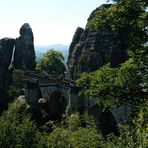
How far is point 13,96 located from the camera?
94.1 meters

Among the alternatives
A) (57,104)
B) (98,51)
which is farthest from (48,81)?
(98,51)

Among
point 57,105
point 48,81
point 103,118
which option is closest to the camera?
point 103,118

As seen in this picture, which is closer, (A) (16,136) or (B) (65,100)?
(A) (16,136)

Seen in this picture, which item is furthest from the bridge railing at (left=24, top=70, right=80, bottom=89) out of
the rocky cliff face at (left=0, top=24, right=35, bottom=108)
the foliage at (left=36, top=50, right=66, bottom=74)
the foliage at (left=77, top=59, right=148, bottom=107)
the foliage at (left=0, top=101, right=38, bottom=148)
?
the foliage at (left=77, top=59, right=148, bottom=107)

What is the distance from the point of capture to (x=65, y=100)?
79188 mm

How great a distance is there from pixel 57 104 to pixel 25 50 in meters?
32.9

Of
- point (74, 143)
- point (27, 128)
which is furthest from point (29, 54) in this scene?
point (74, 143)

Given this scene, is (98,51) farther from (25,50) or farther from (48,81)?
(25,50)

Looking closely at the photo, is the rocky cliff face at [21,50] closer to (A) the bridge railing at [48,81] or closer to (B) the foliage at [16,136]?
(A) the bridge railing at [48,81]

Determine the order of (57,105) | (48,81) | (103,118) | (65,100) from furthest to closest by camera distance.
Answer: (48,81)
(57,105)
(65,100)
(103,118)

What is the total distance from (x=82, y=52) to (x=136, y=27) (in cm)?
6798

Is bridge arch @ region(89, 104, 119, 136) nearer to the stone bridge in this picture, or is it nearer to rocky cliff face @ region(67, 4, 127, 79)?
the stone bridge

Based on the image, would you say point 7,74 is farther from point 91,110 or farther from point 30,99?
point 91,110

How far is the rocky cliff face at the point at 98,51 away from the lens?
8256 centimetres
